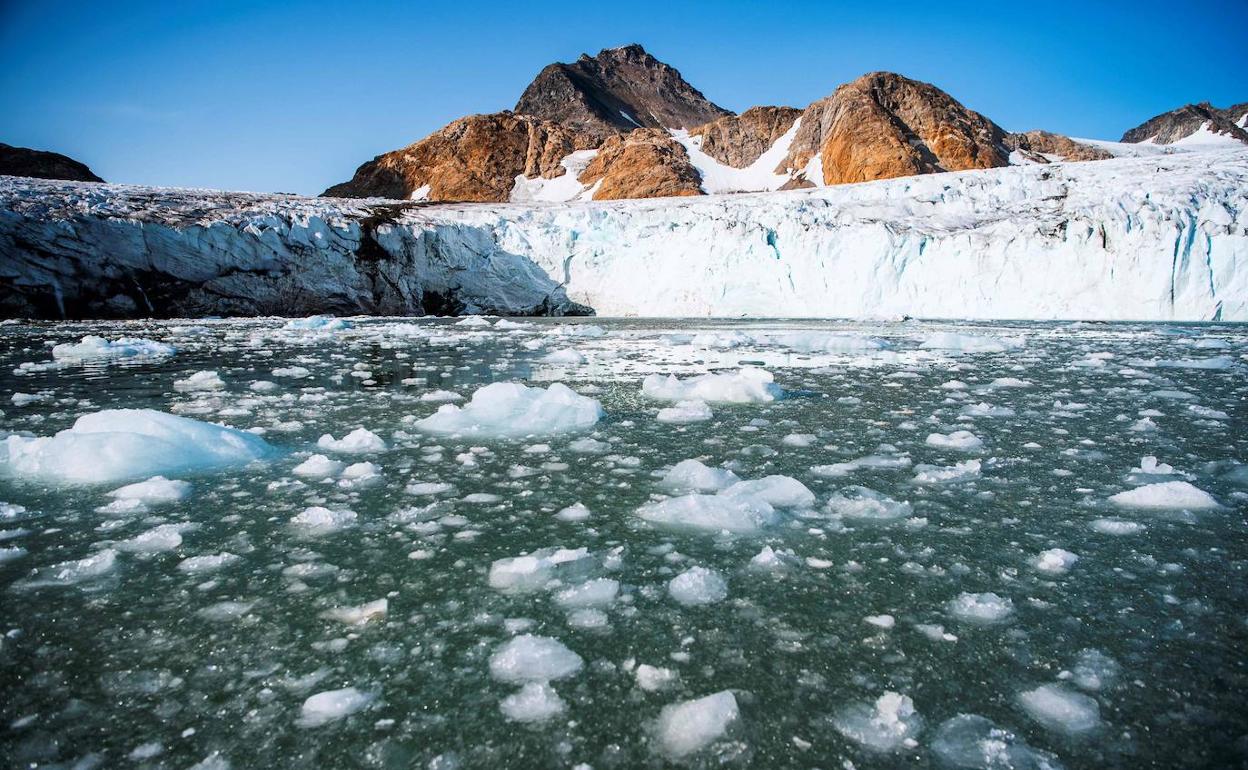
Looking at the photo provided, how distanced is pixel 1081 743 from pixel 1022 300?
18061 millimetres

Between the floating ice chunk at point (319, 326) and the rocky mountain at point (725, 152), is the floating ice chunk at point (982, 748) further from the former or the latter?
the rocky mountain at point (725, 152)

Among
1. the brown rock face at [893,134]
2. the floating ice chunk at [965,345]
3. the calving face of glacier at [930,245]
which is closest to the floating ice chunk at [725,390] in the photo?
the floating ice chunk at [965,345]

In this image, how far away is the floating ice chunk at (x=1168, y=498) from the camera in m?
2.32

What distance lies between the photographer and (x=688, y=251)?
62.2ft

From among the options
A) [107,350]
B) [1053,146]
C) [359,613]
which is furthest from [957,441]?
[1053,146]

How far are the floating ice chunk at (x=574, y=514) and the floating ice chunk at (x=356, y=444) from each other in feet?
4.47

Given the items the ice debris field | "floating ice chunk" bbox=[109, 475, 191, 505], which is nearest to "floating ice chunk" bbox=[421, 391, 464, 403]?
the ice debris field

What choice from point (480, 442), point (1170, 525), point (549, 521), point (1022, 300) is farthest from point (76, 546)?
point (1022, 300)

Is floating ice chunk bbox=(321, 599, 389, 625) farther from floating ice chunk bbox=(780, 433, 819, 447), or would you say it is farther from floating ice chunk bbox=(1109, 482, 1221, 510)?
floating ice chunk bbox=(1109, 482, 1221, 510)

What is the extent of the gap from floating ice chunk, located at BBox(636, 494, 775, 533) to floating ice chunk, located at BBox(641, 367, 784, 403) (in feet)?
7.63

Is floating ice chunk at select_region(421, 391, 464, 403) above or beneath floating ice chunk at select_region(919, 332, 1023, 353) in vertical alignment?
beneath

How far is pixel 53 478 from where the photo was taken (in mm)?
2707

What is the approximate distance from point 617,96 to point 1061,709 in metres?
112

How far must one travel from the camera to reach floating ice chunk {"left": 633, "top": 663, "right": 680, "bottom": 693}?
4.24 feet
